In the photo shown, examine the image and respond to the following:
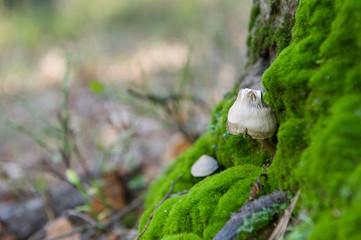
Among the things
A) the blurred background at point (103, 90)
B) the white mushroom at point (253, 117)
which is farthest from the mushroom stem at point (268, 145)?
the blurred background at point (103, 90)

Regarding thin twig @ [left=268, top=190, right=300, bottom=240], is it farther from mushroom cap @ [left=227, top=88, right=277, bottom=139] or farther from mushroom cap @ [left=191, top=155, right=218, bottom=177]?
mushroom cap @ [left=191, top=155, right=218, bottom=177]

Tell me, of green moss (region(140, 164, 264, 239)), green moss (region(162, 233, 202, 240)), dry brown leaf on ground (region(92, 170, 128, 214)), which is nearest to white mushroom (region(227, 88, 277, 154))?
green moss (region(140, 164, 264, 239))

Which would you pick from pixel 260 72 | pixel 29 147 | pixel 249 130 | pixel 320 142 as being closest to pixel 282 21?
pixel 260 72

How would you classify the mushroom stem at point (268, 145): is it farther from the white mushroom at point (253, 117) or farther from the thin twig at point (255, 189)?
the thin twig at point (255, 189)

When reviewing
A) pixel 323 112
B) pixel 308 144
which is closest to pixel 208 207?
pixel 308 144

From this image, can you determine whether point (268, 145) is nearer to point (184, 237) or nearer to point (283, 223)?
point (283, 223)
